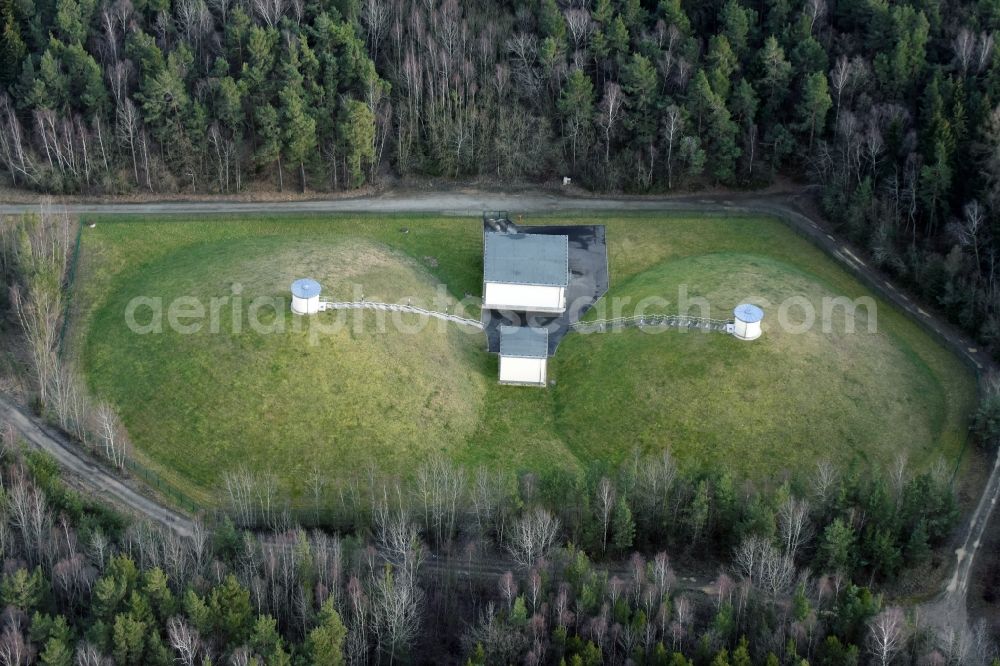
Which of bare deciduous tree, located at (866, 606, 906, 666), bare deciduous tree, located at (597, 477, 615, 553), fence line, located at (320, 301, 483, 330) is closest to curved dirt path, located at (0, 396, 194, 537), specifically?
fence line, located at (320, 301, 483, 330)

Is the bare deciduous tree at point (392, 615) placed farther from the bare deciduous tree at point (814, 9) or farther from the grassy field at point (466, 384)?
the bare deciduous tree at point (814, 9)

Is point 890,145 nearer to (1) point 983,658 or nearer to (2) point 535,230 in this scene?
(2) point 535,230

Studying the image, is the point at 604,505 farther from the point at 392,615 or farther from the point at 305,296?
the point at 305,296

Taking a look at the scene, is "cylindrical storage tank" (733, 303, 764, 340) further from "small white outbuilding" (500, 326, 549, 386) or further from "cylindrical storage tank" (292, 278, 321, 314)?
"cylindrical storage tank" (292, 278, 321, 314)

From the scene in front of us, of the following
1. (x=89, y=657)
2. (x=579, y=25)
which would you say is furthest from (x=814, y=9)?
(x=89, y=657)

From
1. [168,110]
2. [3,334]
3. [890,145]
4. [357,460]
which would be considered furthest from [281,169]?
[890,145]

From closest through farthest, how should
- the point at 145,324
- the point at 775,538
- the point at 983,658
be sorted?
the point at 983,658
the point at 775,538
the point at 145,324
